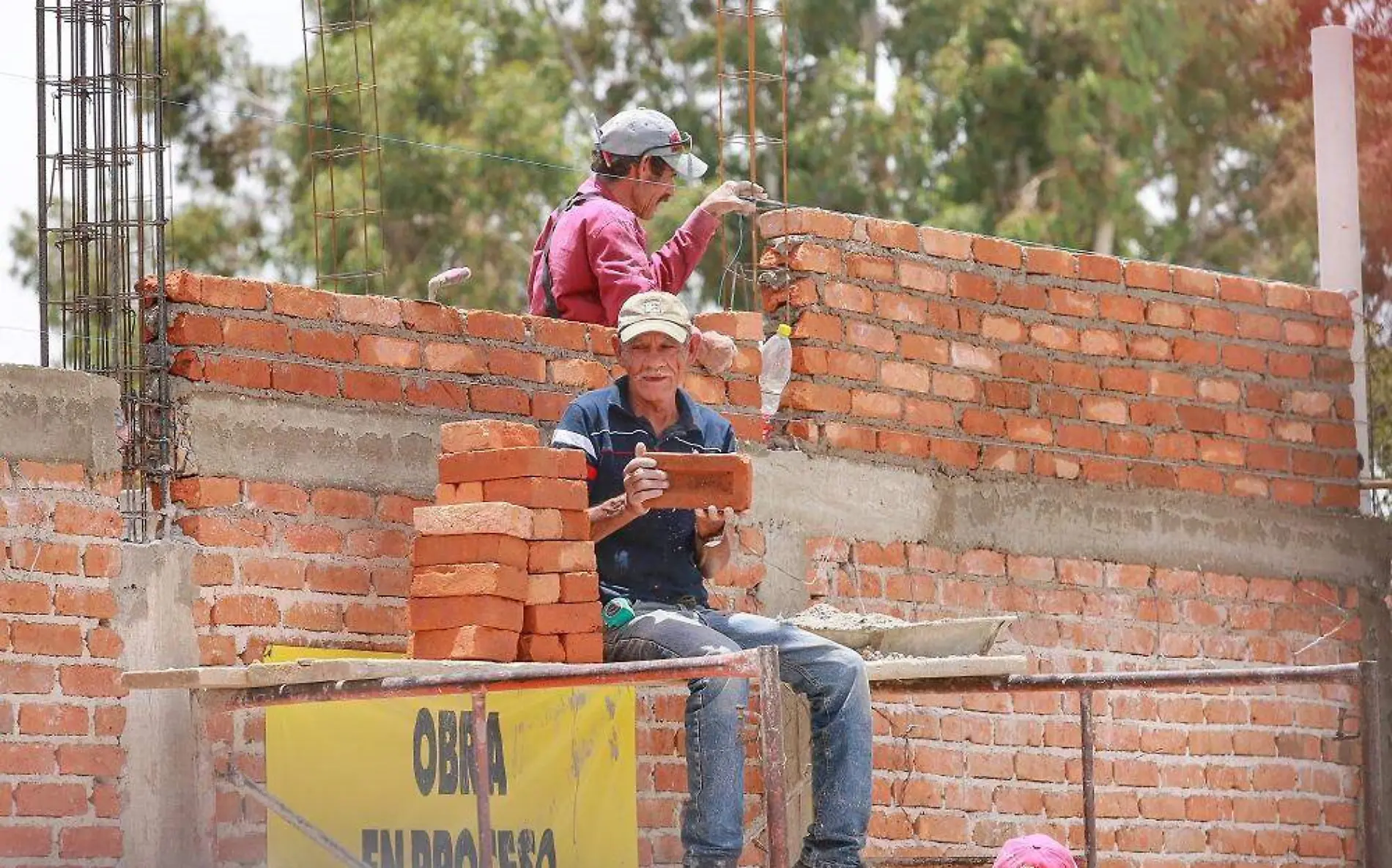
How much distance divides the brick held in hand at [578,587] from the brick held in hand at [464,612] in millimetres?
118

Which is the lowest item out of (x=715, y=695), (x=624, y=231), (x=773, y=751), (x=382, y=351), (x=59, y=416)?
(x=773, y=751)

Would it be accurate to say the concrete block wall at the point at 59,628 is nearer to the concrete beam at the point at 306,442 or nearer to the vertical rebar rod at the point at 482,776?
the concrete beam at the point at 306,442

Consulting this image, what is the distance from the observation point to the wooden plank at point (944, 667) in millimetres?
6430

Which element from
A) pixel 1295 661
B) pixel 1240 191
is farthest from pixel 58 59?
pixel 1240 191

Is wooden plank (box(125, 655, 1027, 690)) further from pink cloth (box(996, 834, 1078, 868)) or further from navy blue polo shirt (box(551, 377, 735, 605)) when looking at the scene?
pink cloth (box(996, 834, 1078, 868))

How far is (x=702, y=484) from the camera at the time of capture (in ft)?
19.9

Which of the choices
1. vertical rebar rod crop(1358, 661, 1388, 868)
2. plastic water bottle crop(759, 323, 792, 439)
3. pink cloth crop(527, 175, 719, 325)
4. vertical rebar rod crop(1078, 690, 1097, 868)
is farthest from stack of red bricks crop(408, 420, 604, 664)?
vertical rebar rod crop(1358, 661, 1388, 868)

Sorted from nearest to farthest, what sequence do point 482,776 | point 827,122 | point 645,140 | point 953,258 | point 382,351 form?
point 482,776 → point 382,351 → point 645,140 → point 953,258 → point 827,122

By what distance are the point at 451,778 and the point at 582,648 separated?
2.28 feet

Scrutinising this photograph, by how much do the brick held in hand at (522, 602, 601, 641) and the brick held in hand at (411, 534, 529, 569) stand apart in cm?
12

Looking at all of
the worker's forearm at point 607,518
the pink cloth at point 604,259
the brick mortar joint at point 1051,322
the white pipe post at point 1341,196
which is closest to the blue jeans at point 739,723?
the worker's forearm at point 607,518

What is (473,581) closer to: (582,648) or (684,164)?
(582,648)

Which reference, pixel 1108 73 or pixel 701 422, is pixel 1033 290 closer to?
pixel 701 422

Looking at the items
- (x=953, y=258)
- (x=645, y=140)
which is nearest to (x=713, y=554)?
(x=645, y=140)
